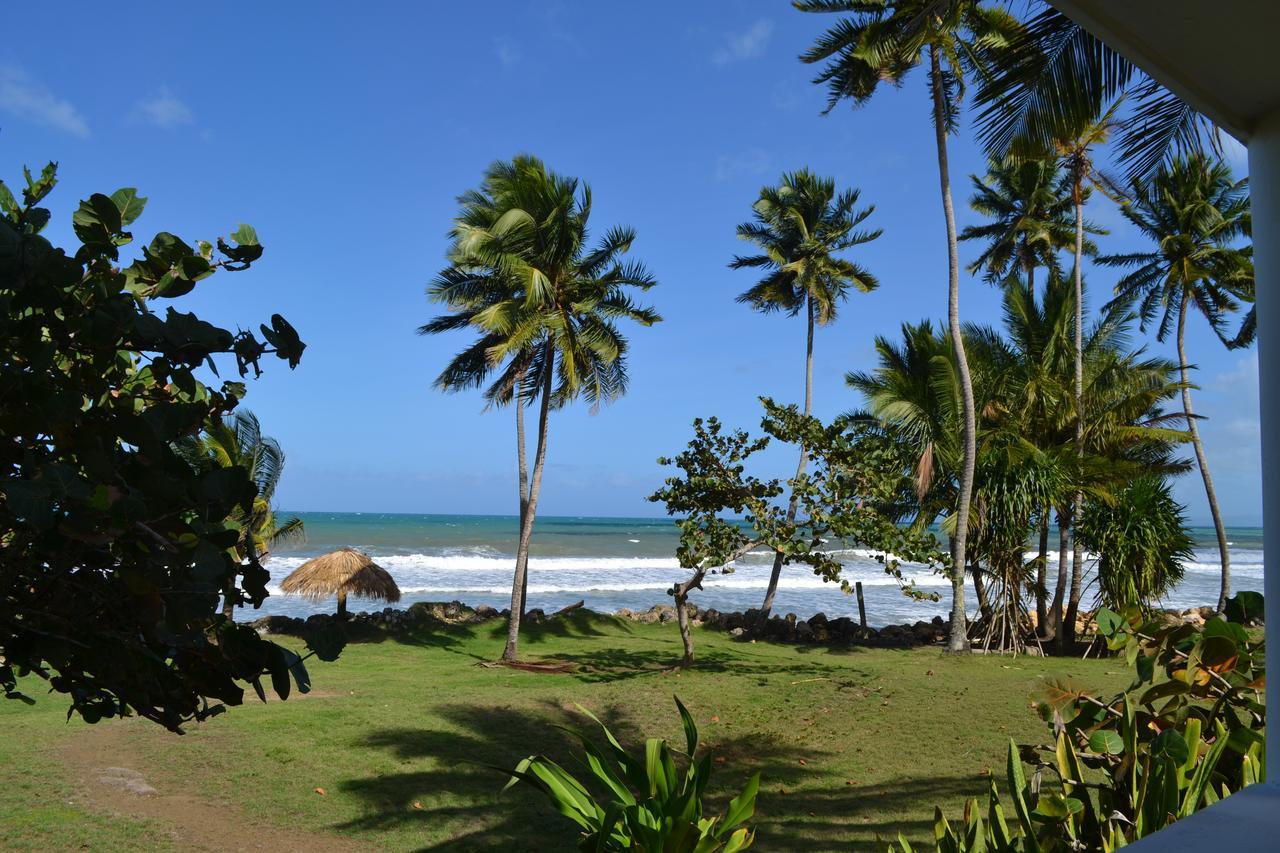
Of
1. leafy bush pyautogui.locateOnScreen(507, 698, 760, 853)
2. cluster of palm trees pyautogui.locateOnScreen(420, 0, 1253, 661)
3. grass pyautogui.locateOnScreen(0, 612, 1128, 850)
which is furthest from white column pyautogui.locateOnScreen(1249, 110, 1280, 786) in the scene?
cluster of palm trees pyautogui.locateOnScreen(420, 0, 1253, 661)

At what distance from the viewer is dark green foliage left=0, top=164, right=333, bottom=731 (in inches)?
52.8

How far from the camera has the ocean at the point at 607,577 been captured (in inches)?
1002

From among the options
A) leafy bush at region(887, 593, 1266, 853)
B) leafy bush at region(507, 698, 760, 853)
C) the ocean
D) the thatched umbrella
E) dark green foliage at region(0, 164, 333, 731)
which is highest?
dark green foliage at region(0, 164, 333, 731)

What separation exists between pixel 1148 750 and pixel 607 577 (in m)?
32.7

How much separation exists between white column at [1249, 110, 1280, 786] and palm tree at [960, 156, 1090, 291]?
739 inches

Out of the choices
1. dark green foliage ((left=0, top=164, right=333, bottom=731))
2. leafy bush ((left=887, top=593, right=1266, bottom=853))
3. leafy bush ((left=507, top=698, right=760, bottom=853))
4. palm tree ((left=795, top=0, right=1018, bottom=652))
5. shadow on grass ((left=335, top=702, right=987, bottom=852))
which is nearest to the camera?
dark green foliage ((left=0, top=164, right=333, bottom=731))

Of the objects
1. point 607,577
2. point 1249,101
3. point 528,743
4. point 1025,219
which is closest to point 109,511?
point 1249,101

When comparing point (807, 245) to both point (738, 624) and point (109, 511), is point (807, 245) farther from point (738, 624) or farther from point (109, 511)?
point (109, 511)

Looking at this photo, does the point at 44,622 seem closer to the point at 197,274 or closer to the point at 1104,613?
the point at 197,274

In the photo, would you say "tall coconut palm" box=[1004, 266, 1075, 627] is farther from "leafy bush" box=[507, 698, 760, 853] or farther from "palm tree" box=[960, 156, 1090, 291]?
"leafy bush" box=[507, 698, 760, 853]

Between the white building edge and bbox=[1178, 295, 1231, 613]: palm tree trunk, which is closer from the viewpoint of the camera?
the white building edge

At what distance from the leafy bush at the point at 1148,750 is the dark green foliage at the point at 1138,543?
13170mm

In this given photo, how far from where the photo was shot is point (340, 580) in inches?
707

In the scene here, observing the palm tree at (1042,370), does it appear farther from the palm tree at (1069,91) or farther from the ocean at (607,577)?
the palm tree at (1069,91)
